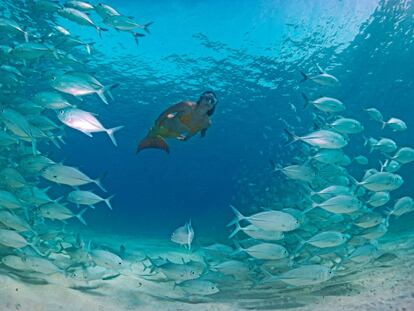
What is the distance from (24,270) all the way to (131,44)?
1890cm

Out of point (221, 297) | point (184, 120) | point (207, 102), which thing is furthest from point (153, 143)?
point (221, 297)

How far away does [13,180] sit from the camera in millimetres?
7402

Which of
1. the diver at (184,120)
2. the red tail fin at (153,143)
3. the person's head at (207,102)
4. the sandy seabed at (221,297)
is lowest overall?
the sandy seabed at (221,297)

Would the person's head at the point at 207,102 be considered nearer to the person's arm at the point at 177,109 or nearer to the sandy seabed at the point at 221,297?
the person's arm at the point at 177,109

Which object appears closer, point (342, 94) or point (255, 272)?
point (255, 272)

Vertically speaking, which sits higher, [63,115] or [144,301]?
[63,115]

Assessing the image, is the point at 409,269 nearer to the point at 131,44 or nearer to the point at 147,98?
the point at 131,44

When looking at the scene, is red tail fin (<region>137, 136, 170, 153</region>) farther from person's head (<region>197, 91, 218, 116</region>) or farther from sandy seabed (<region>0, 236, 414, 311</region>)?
sandy seabed (<region>0, 236, 414, 311</region>)

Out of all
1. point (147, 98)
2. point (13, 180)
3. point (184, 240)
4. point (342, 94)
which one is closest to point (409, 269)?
point (184, 240)

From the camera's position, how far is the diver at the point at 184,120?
398cm

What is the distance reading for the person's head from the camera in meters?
3.92

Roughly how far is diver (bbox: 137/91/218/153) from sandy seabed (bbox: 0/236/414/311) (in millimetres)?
3849

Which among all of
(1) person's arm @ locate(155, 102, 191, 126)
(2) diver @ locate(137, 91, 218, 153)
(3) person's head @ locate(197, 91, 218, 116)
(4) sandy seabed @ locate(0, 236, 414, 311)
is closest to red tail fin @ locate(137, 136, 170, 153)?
(2) diver @ locate(137, 91, 218, 153)

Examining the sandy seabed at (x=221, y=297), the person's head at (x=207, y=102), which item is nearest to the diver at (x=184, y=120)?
the person's head at (x=207, y=102)
